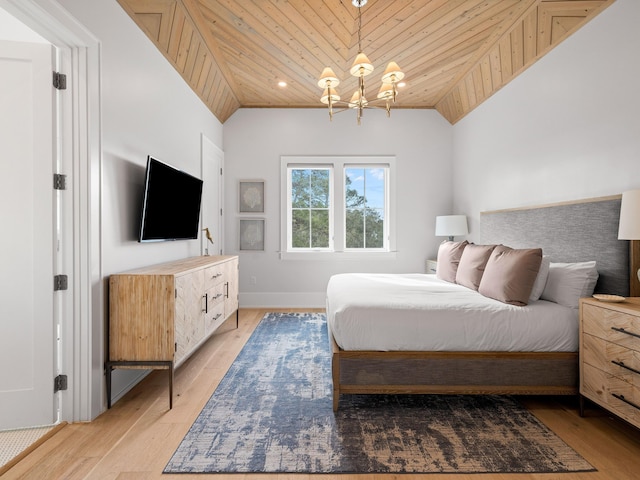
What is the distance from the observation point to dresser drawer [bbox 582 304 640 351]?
1.68m

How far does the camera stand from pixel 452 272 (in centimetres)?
334

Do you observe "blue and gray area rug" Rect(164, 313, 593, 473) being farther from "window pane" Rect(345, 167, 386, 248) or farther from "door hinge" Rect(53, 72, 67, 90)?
"window pane" Rect(345, 167, 386, 248)

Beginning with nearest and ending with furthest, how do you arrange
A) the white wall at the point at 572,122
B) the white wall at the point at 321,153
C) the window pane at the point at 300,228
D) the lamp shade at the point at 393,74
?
1. the white wall at the point at 572,122
2. the lamp shade at the point at 393,74
3. the white wall at the point at 321,153
4. the window pane at the point at 300,228

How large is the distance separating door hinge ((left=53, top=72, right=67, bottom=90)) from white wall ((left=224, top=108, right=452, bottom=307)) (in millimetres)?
2972

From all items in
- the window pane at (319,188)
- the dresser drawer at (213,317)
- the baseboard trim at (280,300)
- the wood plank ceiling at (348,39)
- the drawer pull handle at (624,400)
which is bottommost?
the baseboard trim at (280,300)

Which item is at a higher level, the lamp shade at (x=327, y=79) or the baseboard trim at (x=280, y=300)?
the lamp shade at (x=327, y=79)

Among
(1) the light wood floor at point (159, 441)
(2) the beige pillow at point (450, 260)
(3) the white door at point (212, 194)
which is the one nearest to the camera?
(1) the light wood floor at point (159, 441)

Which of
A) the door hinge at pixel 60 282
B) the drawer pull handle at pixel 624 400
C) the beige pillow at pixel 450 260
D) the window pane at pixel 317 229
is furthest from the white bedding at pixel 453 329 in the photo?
the window pane at pixel 317 229

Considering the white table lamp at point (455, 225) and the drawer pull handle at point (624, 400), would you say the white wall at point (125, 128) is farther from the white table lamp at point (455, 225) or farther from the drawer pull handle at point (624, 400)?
the white table lamp at point (455, 225)

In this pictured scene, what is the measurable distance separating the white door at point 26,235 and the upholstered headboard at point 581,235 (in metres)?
3.52

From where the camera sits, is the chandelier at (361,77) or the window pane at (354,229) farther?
the window pane at (354,229)

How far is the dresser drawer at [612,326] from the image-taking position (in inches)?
66.1

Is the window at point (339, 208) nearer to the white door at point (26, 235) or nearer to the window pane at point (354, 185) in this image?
the window pane at point (354, 185)

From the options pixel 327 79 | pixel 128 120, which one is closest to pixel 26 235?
pixel 128 120
